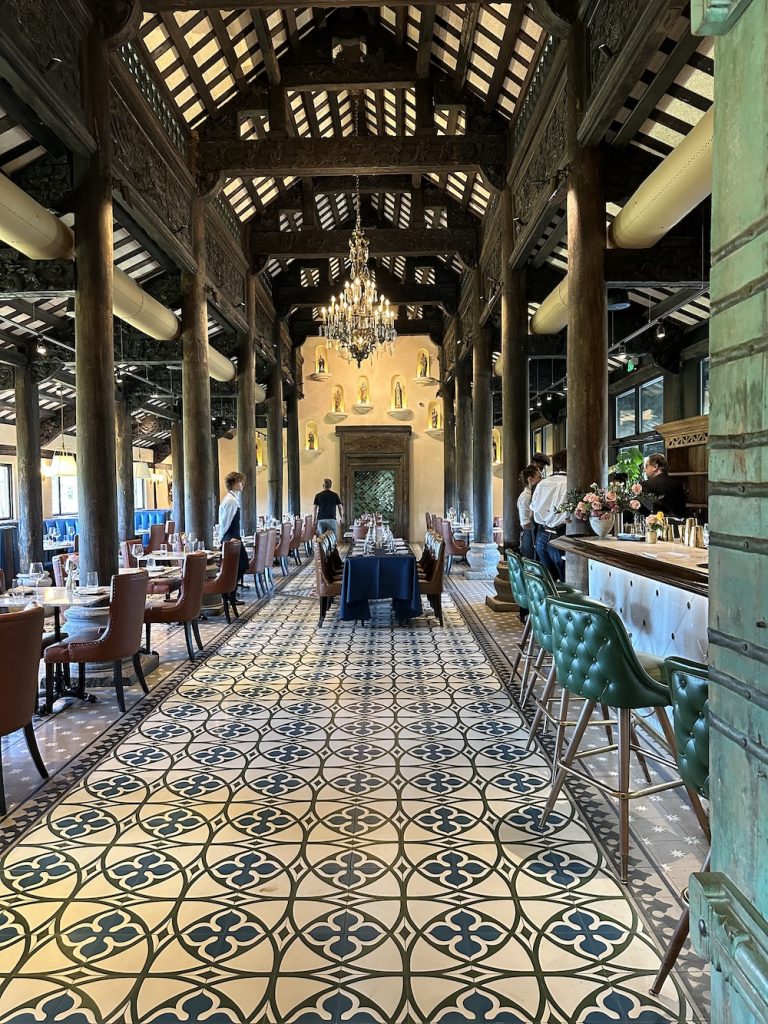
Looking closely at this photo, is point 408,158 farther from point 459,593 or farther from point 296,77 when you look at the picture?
point 459,593

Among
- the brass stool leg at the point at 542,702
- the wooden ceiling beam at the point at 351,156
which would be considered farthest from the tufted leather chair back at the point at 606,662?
the wooden ceiling beam at the point at 351,156

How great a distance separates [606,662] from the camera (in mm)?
2346

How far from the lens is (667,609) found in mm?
3545

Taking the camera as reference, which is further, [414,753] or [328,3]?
[328,3]

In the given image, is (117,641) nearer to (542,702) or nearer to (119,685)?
(119,685)

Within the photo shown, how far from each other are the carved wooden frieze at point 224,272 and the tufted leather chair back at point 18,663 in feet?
20.8

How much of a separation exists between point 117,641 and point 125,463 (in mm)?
10066

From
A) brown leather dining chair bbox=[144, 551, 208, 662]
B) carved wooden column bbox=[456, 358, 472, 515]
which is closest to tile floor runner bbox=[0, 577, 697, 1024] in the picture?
brown leather dining chair bbox=[144, 551, 208, 662]

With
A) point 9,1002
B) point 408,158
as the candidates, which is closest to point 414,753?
point 9,1002

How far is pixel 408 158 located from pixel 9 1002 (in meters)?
7.90

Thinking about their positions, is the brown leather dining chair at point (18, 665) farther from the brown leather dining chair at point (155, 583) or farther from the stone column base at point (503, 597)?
the stone column base at point (503, 597)

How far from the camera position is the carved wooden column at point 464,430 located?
42.1 feet

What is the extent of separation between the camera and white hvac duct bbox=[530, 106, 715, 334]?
3.69 m

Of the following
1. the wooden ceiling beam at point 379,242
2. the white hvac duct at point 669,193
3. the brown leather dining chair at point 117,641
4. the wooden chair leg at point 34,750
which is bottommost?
the wooden chair leg at point 34,750
